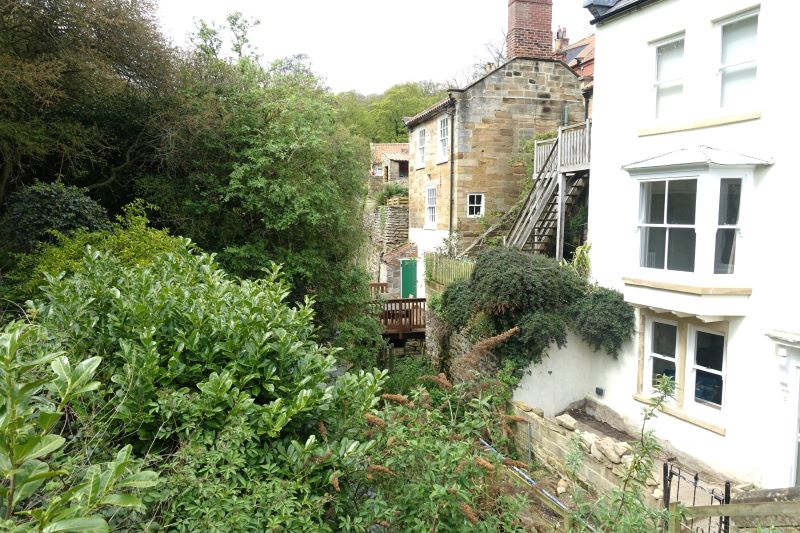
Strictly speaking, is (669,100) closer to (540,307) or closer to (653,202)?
(653,202)

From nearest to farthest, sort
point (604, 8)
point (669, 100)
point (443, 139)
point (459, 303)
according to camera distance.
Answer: point (669, 100)
point (604, 8)
point (459, 303)
point (443, 139)

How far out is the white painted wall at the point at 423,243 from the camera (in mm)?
22480

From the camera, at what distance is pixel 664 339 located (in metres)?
11.0

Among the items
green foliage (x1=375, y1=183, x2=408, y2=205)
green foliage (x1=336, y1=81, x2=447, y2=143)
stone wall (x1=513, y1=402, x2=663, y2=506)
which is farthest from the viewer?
green foliage (x1=336, y1=81, x2=447, y2=143)

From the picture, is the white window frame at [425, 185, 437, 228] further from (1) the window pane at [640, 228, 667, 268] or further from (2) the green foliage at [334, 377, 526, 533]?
(2) the green foliage at [334, 377, 526, 533]

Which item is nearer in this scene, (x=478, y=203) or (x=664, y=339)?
(x=664, y=339)

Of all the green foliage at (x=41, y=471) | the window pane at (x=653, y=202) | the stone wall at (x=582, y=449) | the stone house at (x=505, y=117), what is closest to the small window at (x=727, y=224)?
the window pane at (x=653, y=202)

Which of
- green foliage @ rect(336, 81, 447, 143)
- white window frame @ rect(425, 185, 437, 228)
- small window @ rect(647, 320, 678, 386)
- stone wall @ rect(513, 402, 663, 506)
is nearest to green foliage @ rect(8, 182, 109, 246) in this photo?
stone wall @ rect(513, 402, 663, 506)

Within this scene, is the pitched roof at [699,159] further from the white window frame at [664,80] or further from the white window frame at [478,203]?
the white window frame at [478,203]

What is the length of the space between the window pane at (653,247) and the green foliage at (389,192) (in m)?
23.1

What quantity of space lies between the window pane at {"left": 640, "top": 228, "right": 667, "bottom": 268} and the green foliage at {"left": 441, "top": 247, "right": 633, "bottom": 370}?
1.07 metres

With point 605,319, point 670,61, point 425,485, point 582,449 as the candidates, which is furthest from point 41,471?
Result: point 670,61

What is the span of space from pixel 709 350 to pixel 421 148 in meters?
16.6

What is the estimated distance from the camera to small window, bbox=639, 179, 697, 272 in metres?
9.98
